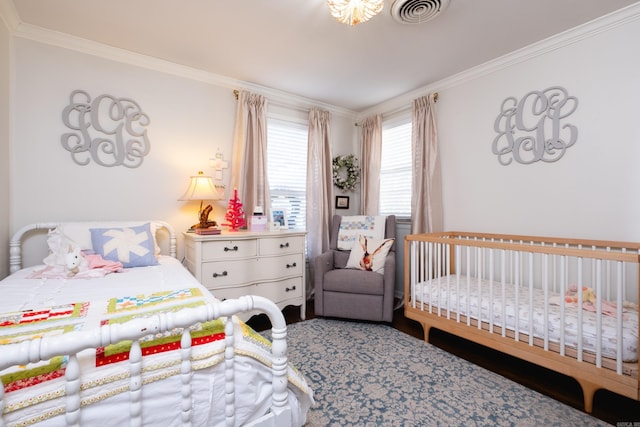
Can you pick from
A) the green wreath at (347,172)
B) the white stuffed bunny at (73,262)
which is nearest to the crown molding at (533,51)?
the green wreath at (347,172)

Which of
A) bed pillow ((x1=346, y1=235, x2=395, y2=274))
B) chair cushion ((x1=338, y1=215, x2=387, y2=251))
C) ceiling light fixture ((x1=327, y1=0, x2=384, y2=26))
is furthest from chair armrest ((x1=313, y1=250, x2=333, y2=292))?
ceiling light fixture ((x1=327, y1=0, x2=384, y2=26))

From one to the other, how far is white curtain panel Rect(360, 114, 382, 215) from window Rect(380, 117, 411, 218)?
8 centimetres

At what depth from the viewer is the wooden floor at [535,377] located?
1584mm

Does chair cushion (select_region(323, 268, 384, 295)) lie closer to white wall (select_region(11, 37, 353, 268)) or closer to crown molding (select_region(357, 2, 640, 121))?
white wall (select_region(11, 37, 353, 268))

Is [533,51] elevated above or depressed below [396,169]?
above

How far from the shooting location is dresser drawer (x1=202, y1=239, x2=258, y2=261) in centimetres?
243

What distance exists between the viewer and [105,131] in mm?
2486

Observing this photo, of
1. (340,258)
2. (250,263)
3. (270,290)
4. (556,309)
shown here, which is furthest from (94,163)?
(556,309)

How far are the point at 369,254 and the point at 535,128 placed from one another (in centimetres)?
185

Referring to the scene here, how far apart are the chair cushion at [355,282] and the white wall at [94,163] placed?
1.37 metres

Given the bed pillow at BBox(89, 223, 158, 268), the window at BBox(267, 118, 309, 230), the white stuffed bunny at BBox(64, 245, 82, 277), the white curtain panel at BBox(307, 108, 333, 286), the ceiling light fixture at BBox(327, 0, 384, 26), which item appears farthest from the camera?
the white curtain panel at BBox(307, 108, 333, 286)

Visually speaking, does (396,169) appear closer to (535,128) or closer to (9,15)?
(535,128)

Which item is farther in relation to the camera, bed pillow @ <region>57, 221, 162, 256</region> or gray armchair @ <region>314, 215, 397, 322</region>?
gray armchair @ <region>314, 215, 397, 322</region>

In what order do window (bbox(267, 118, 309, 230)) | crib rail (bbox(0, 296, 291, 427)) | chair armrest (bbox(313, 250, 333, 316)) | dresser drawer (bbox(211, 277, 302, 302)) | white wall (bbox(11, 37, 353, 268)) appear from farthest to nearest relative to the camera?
window (bbox(267, 118, 309, 230))
chair armrest (bbox(313, 250, 333, 316))
dresser drawer (bbox(211, 277, 302, 302))
white wall (bbox(11, 37, 353, 268))
crib rail (bbox(0, 296, 291, 427))
